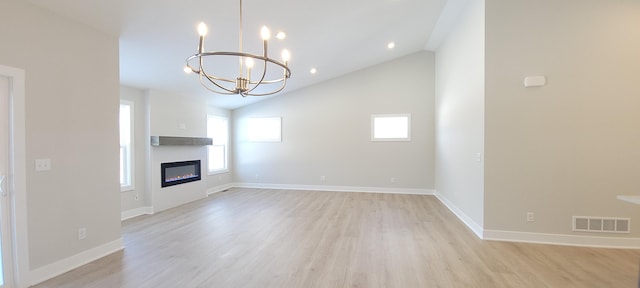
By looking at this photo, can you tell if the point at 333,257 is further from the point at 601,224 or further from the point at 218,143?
the point at 218,143

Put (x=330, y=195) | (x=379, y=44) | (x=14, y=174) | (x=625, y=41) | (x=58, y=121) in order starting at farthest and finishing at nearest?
1. (x=330, y=195)
2. (x=379, y=44)
3. (x=625, y=41)
4. (x=58, y=121)
5. (x=14, y=174)

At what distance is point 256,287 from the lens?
240cm

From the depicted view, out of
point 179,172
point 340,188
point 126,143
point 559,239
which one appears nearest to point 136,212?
point 179,172

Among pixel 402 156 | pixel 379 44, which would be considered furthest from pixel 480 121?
pixel 402 156

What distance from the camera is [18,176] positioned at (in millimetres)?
2402

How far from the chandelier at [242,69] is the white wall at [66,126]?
105cm

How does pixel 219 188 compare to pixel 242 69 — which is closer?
pixel 242 69

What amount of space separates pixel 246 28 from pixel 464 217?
14.4ft

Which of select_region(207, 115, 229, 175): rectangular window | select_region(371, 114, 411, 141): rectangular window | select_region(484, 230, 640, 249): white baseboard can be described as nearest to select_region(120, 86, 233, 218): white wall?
select_region(207, 115, 229, 175): rectangular window

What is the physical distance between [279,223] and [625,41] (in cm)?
511

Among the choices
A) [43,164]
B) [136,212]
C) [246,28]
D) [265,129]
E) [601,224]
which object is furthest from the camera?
[265,129]

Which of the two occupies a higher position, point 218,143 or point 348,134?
point 348,134

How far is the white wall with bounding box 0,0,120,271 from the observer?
8.11 feet

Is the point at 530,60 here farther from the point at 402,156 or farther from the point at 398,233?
the point at 402,156
